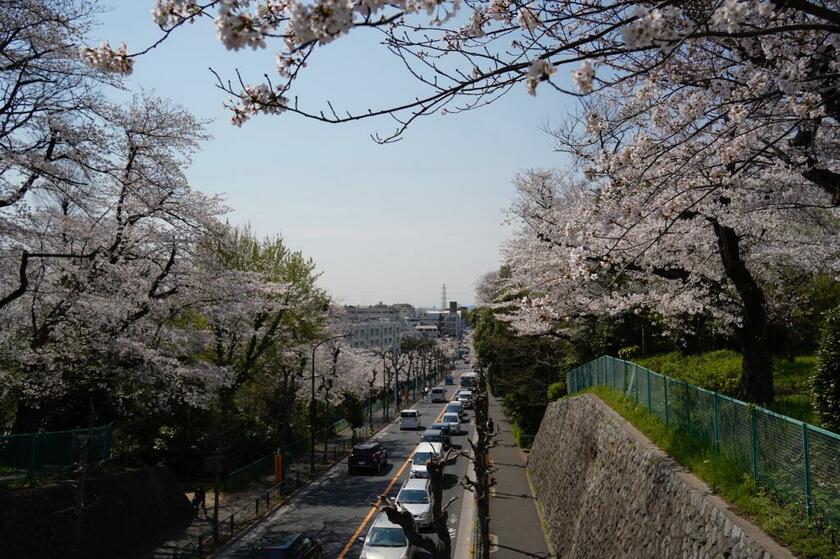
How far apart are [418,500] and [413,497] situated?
0.27 meters

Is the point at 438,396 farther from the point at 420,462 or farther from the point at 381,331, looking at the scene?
the point at 381,331

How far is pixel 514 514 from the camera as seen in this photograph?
21.1m

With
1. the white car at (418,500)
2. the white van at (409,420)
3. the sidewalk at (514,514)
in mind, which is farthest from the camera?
the white van at (409,420)

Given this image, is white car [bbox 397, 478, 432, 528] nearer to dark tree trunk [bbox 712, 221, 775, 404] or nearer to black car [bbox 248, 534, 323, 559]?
black car [bbox 248, 534, 323, 559]

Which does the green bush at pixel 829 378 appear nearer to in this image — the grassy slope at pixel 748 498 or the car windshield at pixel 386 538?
the grassy slope at pixel 748 498

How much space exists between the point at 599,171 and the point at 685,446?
5088 millimetres

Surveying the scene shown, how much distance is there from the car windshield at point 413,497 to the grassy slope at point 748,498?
11.0 meters

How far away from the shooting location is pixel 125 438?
25484 millimetres

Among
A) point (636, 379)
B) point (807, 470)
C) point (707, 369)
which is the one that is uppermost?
point (707, 369)

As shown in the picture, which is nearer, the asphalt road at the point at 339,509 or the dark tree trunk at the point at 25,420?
the dark tree trunk at the point at 25,420

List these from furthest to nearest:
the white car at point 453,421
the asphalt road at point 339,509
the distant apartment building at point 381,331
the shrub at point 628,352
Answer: the distant apartment building at point 381,331, the white car at point 453,421, the shrub at point 628,352, the asphalt road at point 339,509

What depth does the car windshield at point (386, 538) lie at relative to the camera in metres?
16.5

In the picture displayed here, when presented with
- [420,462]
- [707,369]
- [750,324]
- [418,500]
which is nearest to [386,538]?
[418,500]

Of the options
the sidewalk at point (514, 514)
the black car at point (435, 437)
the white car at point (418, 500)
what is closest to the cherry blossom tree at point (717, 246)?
the sidewalk at point (514, 514)
